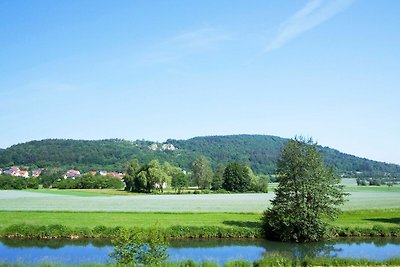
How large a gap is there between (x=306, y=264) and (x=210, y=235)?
838 inches

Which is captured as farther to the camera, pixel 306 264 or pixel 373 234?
pixel 373 234

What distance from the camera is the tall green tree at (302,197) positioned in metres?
41.3

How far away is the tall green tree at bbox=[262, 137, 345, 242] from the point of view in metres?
41.3

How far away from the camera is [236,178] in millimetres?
119500

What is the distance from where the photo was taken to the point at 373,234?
1702 inches

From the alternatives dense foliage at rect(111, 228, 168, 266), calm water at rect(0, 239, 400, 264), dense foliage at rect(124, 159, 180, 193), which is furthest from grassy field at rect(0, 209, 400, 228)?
dense foliage at rect(124, 159, 180, 193)

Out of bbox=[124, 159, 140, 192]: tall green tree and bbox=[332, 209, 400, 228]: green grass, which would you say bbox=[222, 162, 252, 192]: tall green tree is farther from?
bbox=[332, 209, 400, 228]: green grass

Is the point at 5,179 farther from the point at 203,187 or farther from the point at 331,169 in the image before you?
the point at 331,169

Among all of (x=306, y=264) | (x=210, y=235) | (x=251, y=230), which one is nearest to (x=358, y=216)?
(x=251, y=230)

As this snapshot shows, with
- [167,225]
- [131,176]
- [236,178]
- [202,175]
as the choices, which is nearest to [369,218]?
[167,225]

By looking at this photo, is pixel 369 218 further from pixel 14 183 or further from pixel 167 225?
pixel 14 183

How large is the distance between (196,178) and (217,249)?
95.9 metres

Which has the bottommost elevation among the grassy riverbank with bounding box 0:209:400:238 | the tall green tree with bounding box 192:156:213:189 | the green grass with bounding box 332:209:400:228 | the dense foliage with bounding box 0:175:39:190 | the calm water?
the calm water

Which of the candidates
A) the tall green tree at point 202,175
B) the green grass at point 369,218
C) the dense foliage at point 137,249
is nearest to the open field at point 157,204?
the green grass at point 369,218
